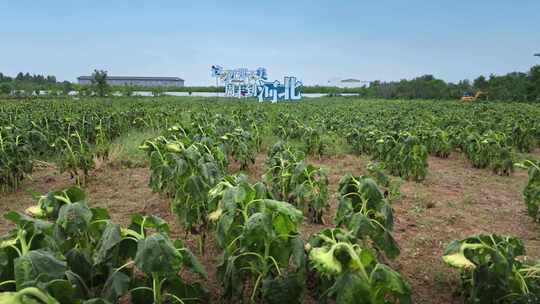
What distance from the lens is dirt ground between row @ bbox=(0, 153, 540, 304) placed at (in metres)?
3.46

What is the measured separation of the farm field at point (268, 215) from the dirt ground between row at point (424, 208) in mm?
21

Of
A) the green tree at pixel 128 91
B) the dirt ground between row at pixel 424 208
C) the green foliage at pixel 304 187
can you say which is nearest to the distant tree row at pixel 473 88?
the green tree at pixel 128 91

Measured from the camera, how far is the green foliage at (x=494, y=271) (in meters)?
2.21

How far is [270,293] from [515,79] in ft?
134

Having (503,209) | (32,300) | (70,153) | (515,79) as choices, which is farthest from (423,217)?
(515,79)

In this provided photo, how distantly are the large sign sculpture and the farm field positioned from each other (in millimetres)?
28651

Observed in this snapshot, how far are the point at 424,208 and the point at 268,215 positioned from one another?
3.67 metres

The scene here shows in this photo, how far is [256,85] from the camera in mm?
39906

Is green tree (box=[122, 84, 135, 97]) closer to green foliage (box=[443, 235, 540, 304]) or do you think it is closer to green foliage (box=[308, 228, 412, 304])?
green foliage (box=[443, 235, 540, 304])

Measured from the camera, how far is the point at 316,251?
1808mm

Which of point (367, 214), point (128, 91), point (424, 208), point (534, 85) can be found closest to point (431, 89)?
point (534, 85)

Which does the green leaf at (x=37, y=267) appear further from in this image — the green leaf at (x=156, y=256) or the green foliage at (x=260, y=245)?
the green foliage at (x=260, y=245)

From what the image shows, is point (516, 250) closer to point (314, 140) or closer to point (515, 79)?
point (314, 140)

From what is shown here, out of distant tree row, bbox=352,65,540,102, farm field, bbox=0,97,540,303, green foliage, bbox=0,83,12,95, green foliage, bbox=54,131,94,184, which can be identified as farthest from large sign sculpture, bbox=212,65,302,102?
green foliage, bbox=54,131,94,184
